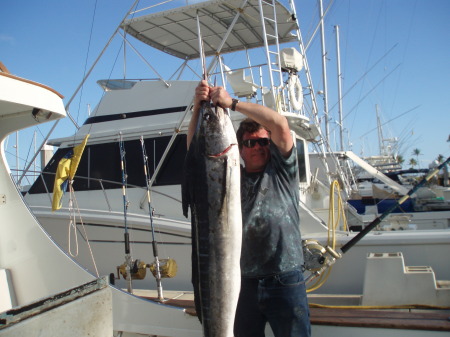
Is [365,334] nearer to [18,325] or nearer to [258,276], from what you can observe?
[258,276]

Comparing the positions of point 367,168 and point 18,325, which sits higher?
point 367,168

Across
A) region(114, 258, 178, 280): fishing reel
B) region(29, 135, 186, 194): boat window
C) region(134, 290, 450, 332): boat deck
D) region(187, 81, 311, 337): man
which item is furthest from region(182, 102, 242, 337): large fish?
region(29, 135, 186, 194): boat window

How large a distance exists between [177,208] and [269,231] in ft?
13.0

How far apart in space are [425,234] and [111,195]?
502cm

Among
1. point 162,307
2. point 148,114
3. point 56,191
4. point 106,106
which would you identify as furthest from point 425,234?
point 106,106

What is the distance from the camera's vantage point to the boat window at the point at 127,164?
652 centimetres

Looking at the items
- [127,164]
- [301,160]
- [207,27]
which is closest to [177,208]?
[127,164]

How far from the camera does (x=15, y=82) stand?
2889mm

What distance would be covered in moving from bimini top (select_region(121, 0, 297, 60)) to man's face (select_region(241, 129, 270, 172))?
Result: 3685 mm

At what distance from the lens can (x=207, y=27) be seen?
721 cm

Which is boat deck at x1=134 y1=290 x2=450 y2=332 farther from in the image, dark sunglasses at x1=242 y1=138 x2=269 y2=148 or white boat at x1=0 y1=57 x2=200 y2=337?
dark sunglasses at x1=242 y1=138 x2=269 y2=148

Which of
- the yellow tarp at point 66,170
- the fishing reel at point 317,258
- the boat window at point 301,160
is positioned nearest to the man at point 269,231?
the fishing reel at point 317,258

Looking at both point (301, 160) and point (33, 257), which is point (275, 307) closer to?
point (33, 257)

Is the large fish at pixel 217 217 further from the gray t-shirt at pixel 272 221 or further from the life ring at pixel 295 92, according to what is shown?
the life ring at pixel 295 92
